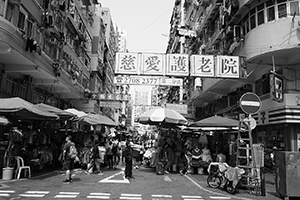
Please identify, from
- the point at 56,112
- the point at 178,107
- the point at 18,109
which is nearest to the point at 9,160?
the point at 18,109

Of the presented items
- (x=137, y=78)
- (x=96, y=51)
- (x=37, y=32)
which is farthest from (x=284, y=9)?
(x=96, y=51)

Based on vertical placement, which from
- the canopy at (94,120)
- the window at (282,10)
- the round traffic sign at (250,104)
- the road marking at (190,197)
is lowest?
the road marking at (190,197)

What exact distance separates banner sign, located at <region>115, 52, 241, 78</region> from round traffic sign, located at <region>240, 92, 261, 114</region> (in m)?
4.43

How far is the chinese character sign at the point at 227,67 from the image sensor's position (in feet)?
42.6

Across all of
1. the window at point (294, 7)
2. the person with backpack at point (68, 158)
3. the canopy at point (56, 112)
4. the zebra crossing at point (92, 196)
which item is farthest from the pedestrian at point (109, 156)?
the window at point (294, 7)

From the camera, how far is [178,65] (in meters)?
13.1

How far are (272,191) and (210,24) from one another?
17387 mm

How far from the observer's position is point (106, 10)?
48.0 meters

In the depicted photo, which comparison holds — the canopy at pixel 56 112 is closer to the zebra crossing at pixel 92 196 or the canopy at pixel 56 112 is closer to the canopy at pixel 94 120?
the canopy at pixel 94 120

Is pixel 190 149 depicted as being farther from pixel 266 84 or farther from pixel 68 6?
pixel 68 6

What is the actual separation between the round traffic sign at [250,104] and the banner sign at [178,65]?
4.43 metres

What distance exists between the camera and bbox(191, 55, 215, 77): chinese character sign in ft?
42.8

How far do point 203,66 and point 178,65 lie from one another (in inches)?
48.7

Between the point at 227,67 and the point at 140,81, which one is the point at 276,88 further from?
the point at 140,81
